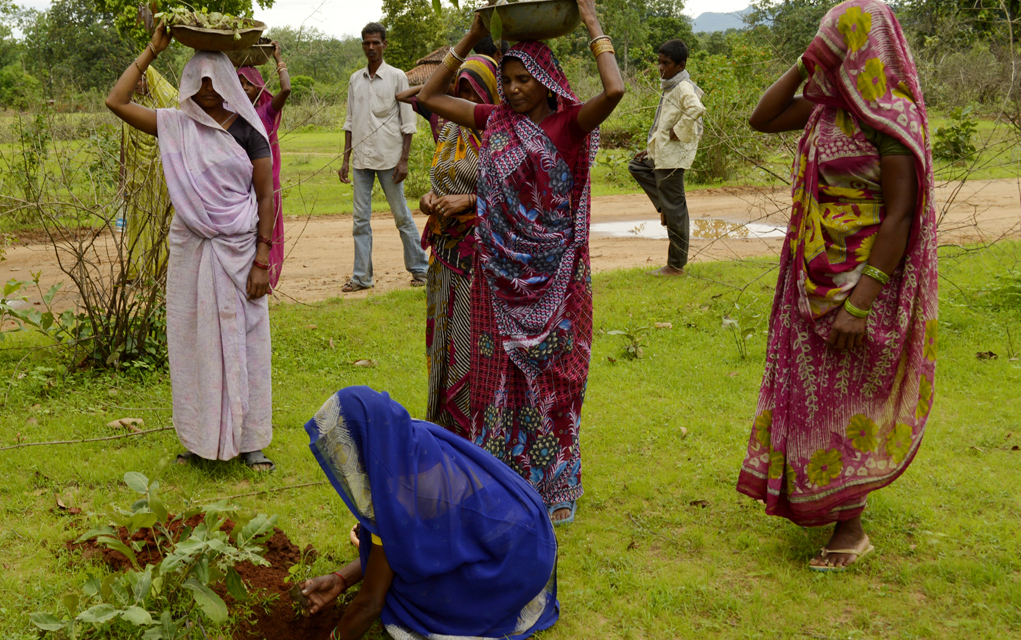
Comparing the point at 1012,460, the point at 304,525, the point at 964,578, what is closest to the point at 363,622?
the point at 304,525

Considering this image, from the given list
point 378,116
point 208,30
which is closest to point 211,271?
point 208,30

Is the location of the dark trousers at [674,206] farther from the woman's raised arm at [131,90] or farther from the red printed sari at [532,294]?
the woman's raised arm at [131,90]

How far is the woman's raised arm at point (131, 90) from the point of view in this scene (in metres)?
3.80

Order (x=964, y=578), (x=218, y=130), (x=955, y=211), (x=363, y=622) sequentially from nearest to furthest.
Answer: (x=363, y=622) → (x=964, y=578) → (x=218, y=130) → (x=955, y=211)

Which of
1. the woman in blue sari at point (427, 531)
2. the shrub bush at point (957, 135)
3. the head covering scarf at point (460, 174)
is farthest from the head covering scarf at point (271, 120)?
the shrub bush at point (957, 135)

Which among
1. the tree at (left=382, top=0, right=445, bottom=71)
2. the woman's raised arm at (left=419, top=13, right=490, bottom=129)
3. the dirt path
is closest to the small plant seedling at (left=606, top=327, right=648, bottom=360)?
the dirt path

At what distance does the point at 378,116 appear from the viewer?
7.89 meters

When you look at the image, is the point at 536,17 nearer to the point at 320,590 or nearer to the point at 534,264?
the point at 534,264

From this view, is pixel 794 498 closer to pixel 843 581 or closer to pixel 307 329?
pixel 843 581

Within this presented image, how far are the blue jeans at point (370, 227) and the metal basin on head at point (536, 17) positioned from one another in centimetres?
428

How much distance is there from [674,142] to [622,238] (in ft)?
8.42

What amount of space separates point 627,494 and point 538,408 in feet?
2.47

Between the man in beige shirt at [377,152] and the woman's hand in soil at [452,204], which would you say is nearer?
the woman's hand in soil at [452,204]

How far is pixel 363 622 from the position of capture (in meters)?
2.75
